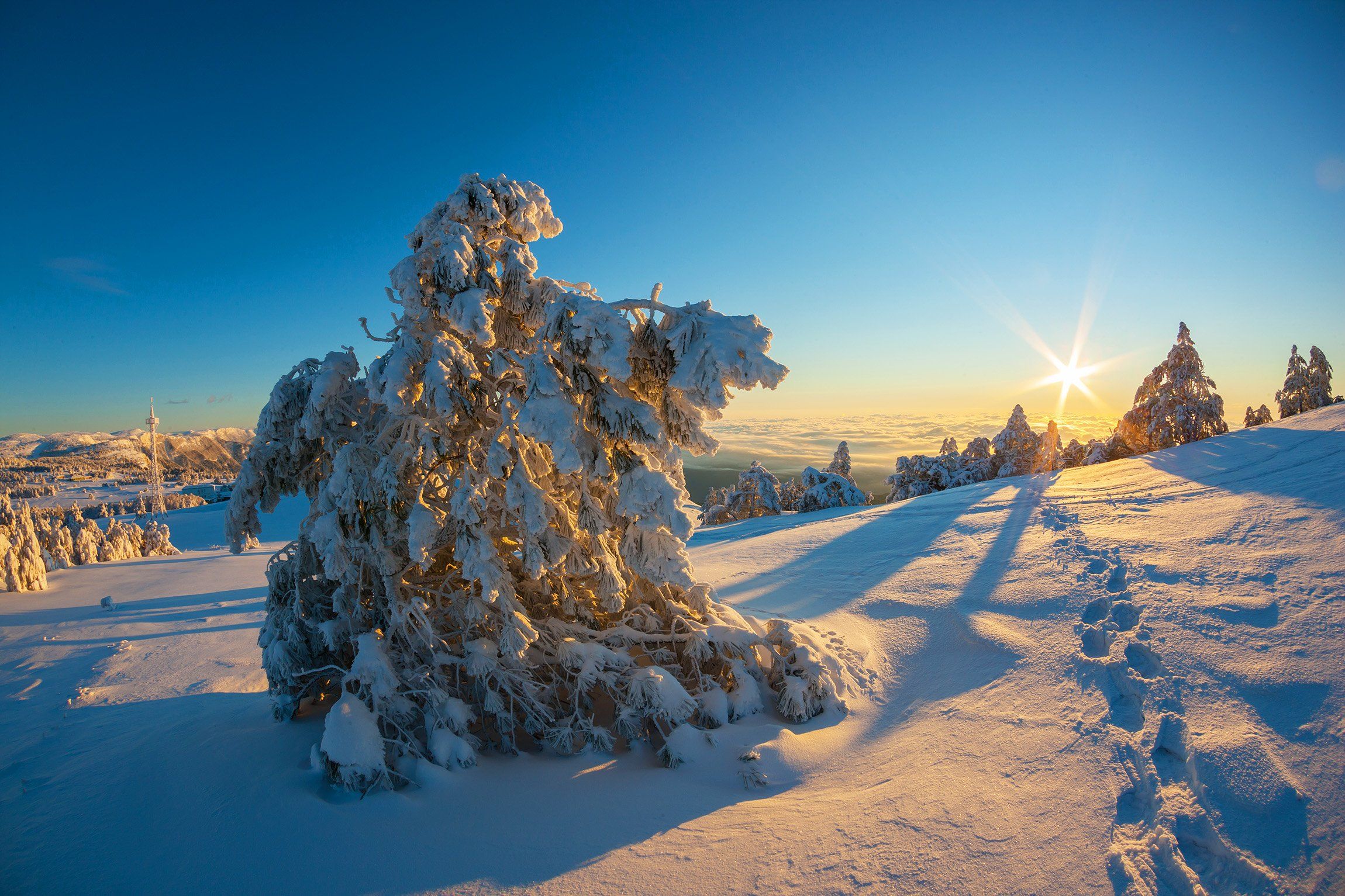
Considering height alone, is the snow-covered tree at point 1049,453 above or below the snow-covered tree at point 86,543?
above

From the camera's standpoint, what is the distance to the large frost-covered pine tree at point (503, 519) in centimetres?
495

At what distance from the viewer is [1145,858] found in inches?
132

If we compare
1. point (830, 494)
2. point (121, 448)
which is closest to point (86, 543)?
point (830, 494)

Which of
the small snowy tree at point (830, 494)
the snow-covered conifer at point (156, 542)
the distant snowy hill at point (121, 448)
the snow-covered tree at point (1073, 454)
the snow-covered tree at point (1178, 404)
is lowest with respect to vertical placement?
the snow-covered conifer at point (156, 542)

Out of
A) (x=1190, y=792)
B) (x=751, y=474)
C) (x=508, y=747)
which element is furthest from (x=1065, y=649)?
(x=751, y=474)

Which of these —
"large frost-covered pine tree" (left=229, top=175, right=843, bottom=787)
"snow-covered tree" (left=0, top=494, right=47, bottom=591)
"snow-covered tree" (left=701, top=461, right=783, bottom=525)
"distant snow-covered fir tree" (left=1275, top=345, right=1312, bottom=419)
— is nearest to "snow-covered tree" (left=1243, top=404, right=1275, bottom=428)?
"distant snow-covered fir tree" (left=1275, top=345, right=1312, bottom=419)

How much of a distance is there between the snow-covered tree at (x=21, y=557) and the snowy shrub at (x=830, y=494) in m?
27.9

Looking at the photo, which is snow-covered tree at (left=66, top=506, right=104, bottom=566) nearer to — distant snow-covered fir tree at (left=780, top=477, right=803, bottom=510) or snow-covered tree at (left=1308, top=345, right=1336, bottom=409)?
distant snow-covered fir tree at (left=780, top=477, right=803, bottom=510)

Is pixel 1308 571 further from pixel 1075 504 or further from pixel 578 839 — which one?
pixel 578 839

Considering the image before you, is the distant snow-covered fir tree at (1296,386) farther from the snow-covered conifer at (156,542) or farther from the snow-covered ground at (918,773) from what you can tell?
the snow-covered conifer at (156,542)

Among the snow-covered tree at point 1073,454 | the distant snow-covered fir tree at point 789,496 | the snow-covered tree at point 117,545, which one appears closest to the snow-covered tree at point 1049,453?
the snow-covered tree at point 1073,454

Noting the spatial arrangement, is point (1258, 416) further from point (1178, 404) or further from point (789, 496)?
point (789, 496)

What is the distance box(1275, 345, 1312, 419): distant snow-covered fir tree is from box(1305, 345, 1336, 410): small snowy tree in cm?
8

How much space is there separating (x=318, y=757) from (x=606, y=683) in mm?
2913
